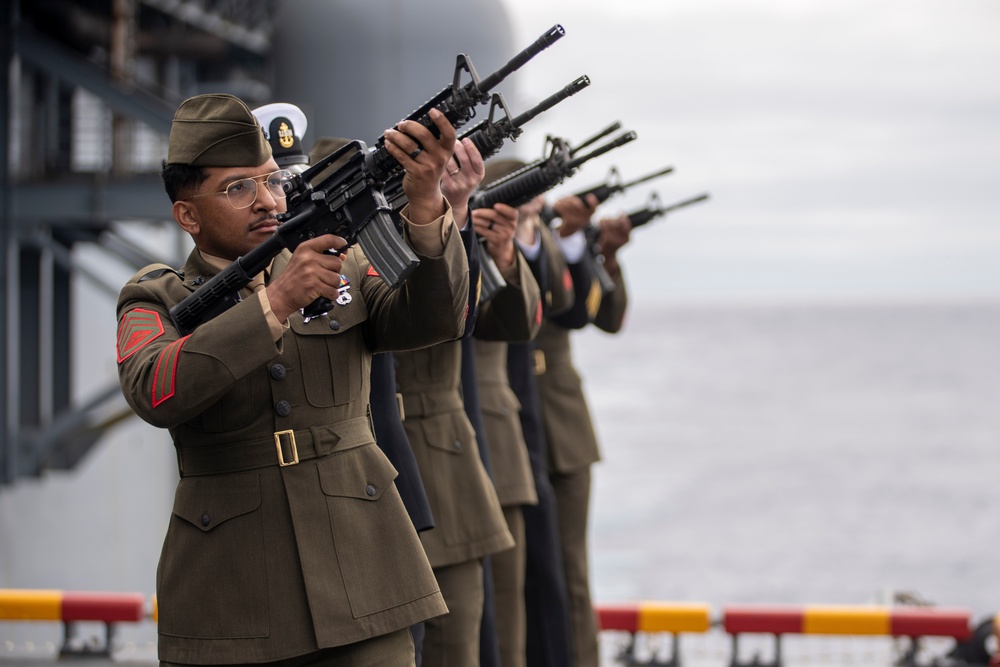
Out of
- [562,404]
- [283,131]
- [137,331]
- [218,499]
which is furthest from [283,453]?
[562,404]

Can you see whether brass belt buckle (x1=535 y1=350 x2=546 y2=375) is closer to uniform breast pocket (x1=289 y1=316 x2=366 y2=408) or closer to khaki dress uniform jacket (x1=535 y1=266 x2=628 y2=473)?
khaki dress uniform jacket (x1=535 y1=266 x2=628 y2=473)

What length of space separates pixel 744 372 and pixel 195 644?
6933cm

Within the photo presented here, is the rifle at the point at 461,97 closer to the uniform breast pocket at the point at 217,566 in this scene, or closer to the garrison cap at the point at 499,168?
the uniform breast pocket at the point at 217,566

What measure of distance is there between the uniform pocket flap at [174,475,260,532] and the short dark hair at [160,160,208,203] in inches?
21.5

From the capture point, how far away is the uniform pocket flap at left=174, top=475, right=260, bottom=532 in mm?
2588

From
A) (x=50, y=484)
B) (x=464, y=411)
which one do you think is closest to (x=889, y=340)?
Answer: (x=50, y=484)

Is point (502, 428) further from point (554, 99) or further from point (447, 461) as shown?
point (554, 99)

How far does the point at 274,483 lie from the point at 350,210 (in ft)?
1.67

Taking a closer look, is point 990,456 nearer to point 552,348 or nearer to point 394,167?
point 552,348

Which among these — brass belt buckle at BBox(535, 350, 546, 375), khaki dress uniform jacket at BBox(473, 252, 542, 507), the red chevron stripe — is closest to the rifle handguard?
khaki dress uniform jacket at BBox(473, 252, 542, 507)

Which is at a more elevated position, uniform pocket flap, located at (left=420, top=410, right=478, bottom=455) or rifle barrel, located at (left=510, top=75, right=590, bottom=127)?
rifle barrel, located at (left=510, top=75, right=590, bottom=127)

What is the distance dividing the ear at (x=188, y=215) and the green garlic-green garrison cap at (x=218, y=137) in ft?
0.26

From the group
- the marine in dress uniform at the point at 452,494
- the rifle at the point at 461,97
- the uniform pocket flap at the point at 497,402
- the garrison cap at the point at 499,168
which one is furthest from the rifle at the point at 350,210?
the garrison cap at the point at 499,168

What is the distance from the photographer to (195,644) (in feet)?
8.45
